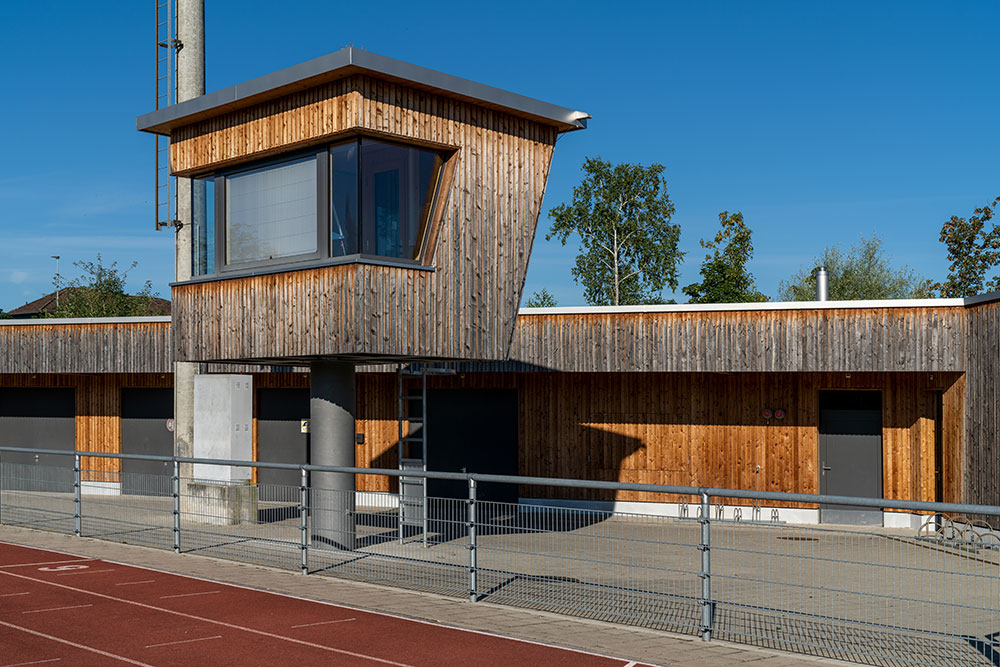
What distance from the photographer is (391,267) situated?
15562 millimetres

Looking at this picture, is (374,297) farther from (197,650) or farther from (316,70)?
(197,650)

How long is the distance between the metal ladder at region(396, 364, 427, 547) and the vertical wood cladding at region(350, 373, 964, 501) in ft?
2.95

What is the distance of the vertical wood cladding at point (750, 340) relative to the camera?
67.7 ft

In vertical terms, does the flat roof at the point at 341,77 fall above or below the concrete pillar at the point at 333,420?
above

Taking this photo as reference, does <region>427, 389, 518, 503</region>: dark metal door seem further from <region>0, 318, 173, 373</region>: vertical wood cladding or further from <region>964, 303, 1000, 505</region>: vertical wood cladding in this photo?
<region>964, 303, 1000, 505</region>: vertical wood cladding

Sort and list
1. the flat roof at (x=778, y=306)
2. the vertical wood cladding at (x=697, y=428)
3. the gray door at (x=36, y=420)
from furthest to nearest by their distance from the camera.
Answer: the gray door at (x=36, y=420) < the vertical wood cladding at (x=697, y=428) < the flat roof at (x=778, y=306)

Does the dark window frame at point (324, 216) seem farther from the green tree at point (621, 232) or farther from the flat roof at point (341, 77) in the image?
the green tree at point (621, 232)

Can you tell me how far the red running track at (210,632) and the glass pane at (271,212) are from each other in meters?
5.39

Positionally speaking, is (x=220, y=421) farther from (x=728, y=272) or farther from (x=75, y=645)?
(x=728, y=272)

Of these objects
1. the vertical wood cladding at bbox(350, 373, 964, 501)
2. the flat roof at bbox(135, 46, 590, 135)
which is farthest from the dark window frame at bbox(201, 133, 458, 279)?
the vertical wood cladding at bbox(350, 373, 964, 501)

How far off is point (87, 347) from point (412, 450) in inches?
345

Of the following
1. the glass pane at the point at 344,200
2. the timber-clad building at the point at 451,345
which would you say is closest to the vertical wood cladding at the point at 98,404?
the timber-clad building at the point at 451,345

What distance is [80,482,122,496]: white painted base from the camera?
17542 mm

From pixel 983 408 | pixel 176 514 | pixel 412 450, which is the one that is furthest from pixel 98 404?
pixel 983 408
